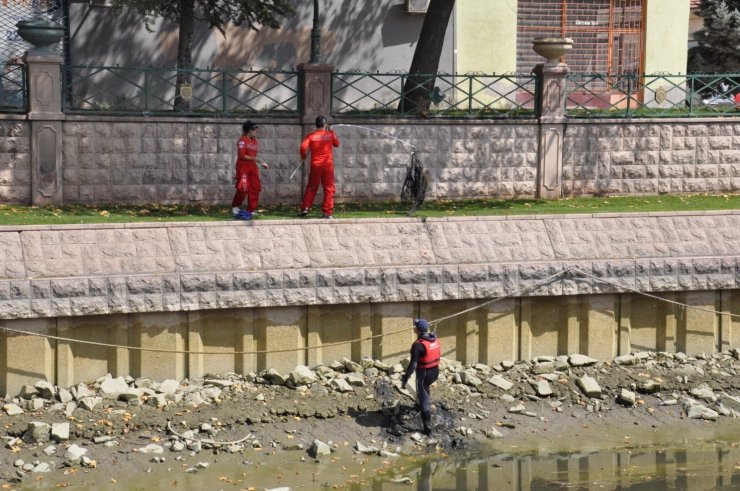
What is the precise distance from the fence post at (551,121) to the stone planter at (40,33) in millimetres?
8029

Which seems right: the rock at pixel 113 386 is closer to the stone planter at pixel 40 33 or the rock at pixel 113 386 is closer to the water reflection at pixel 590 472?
the water reflection at pixel 590 472

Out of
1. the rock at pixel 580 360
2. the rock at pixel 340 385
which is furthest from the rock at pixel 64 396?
the rock at pixel 580 360

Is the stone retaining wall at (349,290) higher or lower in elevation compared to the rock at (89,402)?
higher

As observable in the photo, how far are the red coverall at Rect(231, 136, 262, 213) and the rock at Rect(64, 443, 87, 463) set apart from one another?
529 cm

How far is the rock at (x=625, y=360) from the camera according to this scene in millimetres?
19328

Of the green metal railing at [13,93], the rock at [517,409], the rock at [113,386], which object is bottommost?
the rock at [517,409]

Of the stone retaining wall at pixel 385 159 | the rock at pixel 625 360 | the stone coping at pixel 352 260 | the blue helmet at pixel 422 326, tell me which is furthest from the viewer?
the stone retaining wall at pixel 385 159

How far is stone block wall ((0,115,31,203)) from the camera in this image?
20625 millimetres

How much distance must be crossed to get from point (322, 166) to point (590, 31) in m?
11.7

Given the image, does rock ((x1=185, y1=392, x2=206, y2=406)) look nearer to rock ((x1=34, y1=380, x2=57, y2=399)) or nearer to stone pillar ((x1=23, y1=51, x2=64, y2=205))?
rock ((x1=34, y1=380, x2=57, y2=399))

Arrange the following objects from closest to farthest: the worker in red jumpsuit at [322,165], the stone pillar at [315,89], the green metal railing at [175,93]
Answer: the worker in red jumpsuit at [322,165]
the green metal railing at [175,93]
the stone pillar at [315,89]

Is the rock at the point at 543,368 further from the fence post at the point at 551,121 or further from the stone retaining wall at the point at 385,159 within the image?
the fence post at the point at 551,121

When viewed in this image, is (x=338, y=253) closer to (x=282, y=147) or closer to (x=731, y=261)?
(x=282, y=147)

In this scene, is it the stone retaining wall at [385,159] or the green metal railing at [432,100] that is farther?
the green metal railing at [432,100]
